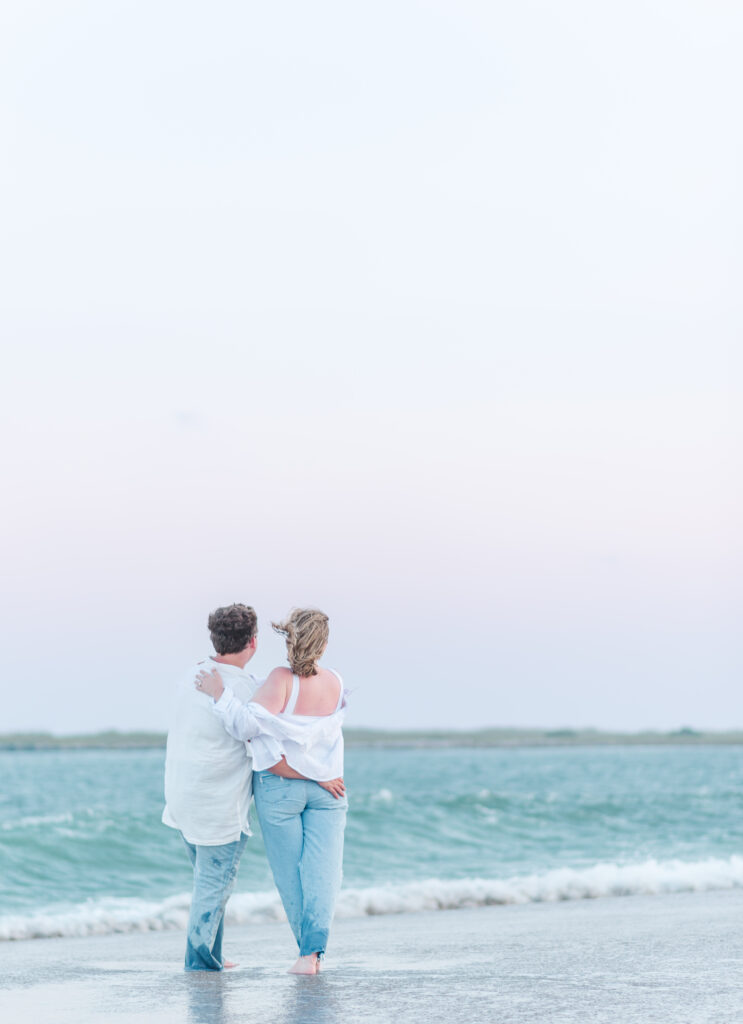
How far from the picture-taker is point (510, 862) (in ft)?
61.7

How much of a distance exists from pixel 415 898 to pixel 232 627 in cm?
735

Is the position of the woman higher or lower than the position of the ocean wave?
higher

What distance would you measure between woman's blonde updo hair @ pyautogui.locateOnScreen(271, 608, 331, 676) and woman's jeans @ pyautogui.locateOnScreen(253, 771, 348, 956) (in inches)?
21.2

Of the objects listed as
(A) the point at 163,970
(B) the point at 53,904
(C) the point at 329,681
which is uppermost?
(C) the point at 329,681

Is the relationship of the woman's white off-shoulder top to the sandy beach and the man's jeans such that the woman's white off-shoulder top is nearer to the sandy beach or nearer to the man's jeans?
the man's jeans

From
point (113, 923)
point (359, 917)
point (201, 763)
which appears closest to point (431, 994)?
point (201, 763)

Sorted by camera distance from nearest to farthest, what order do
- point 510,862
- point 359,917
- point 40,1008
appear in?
point 40,1008 → point 359,917 → point 510,862

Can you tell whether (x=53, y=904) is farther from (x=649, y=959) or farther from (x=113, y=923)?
(x=649, y=959)

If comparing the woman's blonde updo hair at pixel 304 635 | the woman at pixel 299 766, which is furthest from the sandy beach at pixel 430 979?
the woman's blonde updo hair at pixel 304 635

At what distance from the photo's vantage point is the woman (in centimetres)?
588

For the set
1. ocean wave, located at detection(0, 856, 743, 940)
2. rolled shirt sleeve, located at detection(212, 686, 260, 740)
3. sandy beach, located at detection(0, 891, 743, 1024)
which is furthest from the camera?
ocean wave, located at detection(0, 856, 743, 940)

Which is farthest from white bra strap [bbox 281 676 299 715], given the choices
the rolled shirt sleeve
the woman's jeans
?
the woman's jeans

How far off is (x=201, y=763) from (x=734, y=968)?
2.60m

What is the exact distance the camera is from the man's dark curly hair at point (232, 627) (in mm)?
5977
